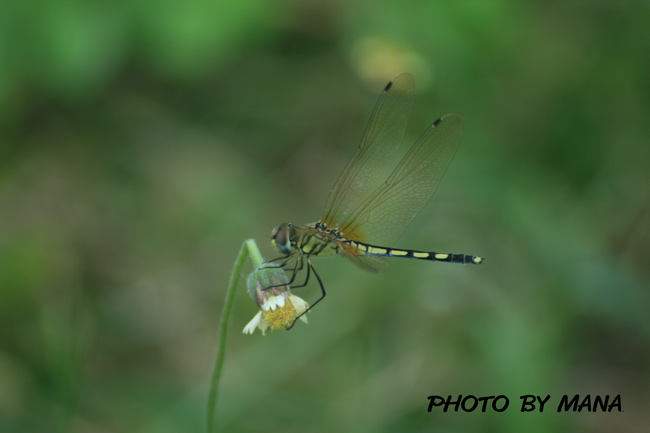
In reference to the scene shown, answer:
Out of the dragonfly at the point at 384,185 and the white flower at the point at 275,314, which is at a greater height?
the dragonfly at the point at 384,185

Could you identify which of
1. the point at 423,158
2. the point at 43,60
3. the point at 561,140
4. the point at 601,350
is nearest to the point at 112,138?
the point at 43,60

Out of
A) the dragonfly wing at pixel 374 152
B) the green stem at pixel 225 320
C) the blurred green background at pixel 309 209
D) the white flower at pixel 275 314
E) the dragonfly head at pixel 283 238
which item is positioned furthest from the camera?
the blurred green background at pixel 309 209

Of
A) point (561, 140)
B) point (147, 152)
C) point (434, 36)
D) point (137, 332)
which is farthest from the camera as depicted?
point (147, 152)

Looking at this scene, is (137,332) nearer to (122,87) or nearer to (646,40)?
(122,87)

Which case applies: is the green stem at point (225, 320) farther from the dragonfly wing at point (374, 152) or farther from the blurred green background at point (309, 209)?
the blurred green background at point (309, 209)

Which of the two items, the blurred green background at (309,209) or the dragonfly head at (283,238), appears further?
the blurred green background at (309,209)

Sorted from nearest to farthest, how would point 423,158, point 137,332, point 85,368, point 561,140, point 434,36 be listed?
point 423,158 < point 85,368 < point 137,332 < point 434,36 < point 561,140

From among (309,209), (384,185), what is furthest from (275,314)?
(309,209)

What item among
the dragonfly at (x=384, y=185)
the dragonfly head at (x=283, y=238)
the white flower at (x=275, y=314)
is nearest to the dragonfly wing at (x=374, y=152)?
the dragonfly at (x=384, y=185)
